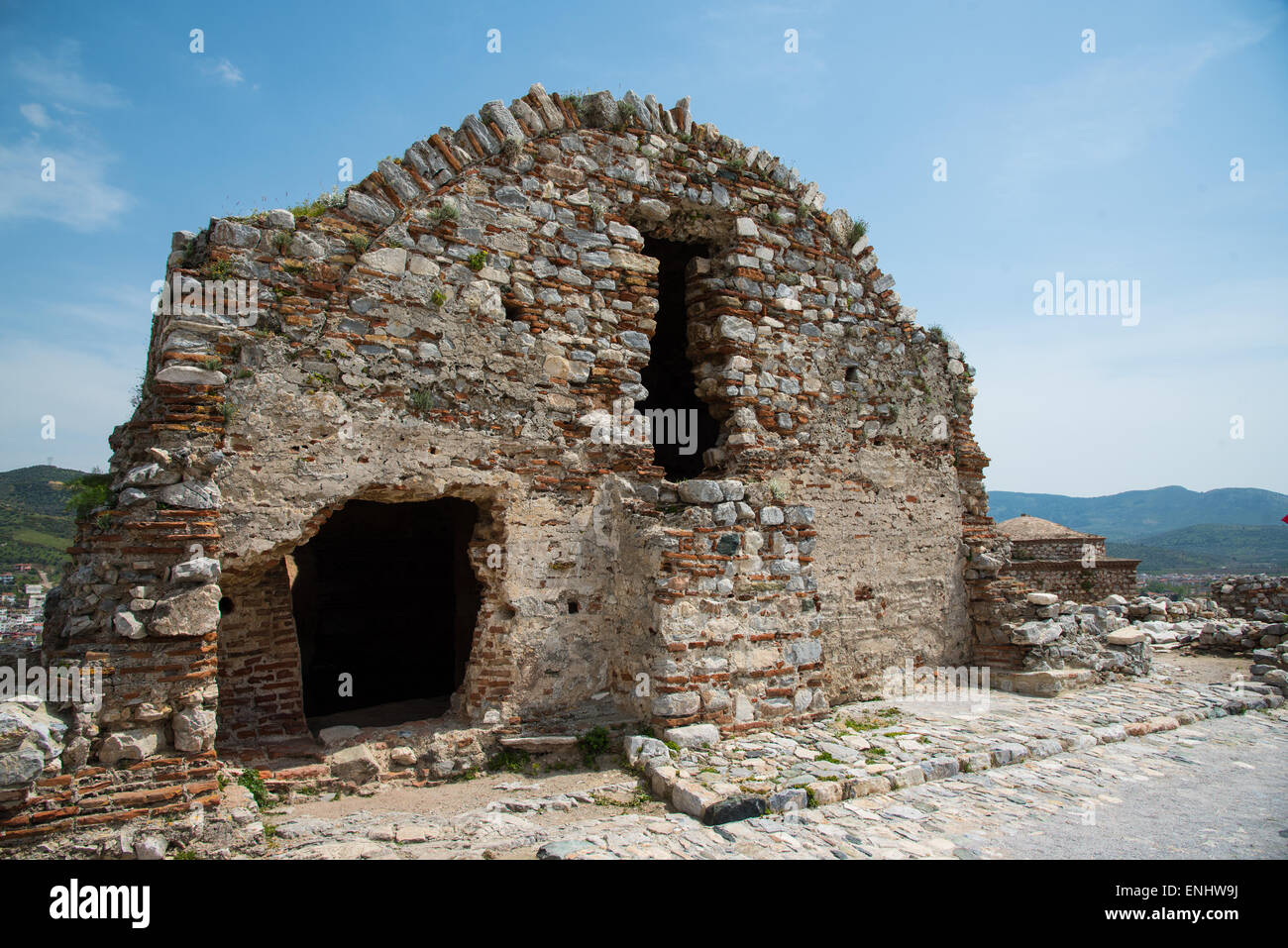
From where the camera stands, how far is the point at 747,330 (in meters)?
7.87

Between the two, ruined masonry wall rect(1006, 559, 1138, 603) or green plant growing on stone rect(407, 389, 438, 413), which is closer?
green plant growing on stone rect(407, 389, 438, 413)

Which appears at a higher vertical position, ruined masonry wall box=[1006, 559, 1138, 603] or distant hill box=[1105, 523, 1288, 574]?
ruined masonry wall box=[1006, 559, 1138, 603]

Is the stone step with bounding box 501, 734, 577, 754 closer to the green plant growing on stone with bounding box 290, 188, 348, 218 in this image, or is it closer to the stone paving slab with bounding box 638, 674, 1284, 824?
the stone paving slab with bounding box 638, 674, 1284, 824

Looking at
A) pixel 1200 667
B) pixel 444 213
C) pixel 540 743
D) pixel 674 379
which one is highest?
pixel 444 213

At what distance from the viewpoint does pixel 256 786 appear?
5.30 metres

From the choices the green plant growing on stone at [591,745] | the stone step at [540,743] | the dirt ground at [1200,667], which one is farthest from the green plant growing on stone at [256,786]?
the dirt ground at [1200,667]

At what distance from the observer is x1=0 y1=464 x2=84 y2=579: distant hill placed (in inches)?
677

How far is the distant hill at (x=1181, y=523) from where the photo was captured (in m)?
60.7

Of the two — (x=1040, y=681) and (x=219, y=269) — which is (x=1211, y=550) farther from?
(x=219, y=269)

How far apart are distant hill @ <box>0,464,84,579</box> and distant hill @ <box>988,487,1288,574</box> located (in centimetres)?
5444

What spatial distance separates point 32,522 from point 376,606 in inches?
566

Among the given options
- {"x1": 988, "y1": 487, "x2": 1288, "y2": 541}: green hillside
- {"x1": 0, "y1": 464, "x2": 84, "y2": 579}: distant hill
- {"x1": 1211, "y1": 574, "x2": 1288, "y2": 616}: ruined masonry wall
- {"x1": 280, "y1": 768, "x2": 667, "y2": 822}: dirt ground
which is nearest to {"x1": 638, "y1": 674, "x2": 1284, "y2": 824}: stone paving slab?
{"x1": 280, "y1": 768, "x2": 667, "y2": 822}: dirt ground

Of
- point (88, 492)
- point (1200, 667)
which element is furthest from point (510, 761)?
point (1200, 667)

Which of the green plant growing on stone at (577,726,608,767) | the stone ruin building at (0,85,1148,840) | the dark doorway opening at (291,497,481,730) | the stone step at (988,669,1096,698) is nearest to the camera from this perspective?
the stone ruin building at (0,85,1148,840)
